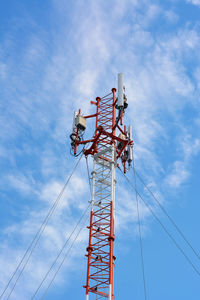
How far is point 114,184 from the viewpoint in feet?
141

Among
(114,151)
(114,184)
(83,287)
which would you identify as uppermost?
(114,151)

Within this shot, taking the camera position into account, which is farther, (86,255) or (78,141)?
(78,141)

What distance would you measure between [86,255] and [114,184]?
23.8 ft

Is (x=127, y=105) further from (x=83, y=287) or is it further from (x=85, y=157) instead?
(x=83, y=287)

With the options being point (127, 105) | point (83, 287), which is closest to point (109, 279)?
point (83, 287)

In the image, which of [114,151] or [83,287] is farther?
[114,151]

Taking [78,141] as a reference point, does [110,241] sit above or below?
below

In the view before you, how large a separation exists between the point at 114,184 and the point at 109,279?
9281mm

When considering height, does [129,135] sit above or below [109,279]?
above

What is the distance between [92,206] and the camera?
42219mm

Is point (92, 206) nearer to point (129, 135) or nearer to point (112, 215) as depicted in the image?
point (112, 215)

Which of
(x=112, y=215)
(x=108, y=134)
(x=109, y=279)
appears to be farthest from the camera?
(x=108, y=134)

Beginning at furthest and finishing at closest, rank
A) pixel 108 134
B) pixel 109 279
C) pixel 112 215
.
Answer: pixel 108 134, pixel 112 215, pixel 109 279

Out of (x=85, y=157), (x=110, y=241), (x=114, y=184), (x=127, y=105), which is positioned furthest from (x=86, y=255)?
(x=127, y=105)
